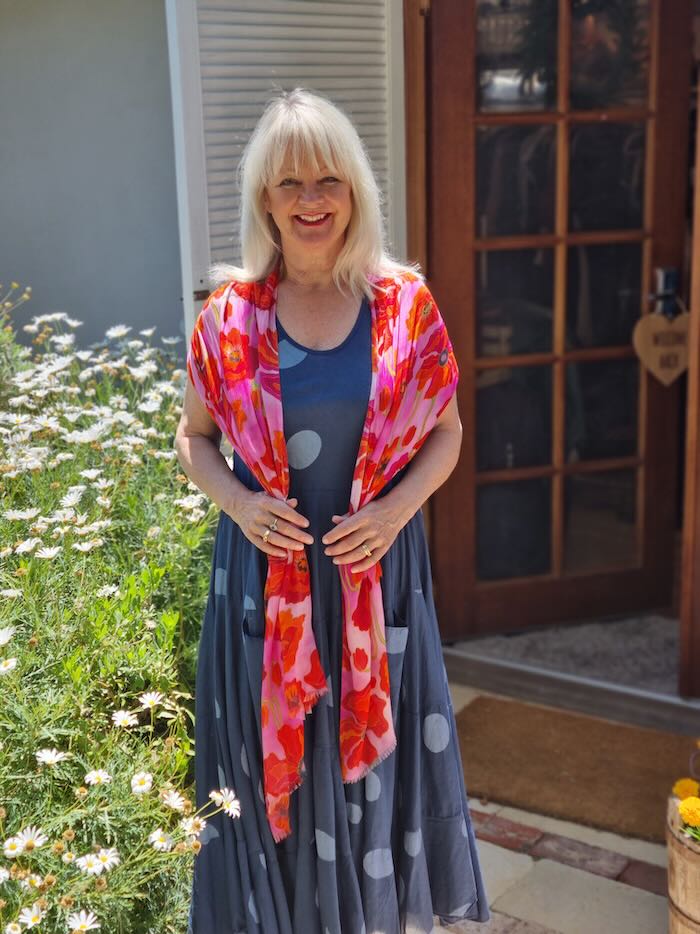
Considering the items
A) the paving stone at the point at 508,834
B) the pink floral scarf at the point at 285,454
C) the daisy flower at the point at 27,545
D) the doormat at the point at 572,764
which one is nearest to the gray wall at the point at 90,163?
the doormat at the point at 572,764

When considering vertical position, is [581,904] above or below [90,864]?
below

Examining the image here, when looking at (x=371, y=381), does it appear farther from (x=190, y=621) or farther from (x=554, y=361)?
(x=554, y=361)

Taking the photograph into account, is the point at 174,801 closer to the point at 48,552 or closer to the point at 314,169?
the point at 48,552

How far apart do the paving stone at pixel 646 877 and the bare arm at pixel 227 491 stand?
1.37m

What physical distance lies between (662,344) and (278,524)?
2.30 meters

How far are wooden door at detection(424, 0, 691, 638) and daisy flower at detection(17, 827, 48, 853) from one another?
2.29 m

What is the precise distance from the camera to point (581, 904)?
2592 millimetres

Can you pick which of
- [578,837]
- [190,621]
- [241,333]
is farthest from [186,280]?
[578,837]

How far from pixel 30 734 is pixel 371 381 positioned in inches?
32.7

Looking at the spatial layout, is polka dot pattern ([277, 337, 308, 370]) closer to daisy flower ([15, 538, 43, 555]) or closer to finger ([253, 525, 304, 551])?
finger ([253, 525, 304, 551])

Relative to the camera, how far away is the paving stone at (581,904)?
2.51 metres

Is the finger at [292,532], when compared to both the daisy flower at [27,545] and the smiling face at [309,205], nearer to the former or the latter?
the smiling face at [309,205]

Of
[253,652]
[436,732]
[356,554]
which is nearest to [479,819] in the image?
[436,732]

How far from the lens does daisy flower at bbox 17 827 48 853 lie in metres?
1.62
